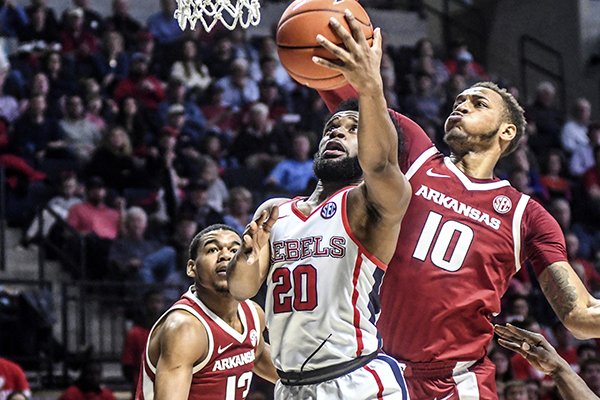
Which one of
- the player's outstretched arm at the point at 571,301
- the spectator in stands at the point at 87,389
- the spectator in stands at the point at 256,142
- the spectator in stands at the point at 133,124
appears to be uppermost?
the player's outstretched arm at the point at 571,301

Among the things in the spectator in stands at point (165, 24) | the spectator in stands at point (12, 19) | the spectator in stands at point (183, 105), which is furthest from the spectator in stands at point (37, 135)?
the spectator in stands at point (165, 24)

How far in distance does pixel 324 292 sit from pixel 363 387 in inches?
16.3

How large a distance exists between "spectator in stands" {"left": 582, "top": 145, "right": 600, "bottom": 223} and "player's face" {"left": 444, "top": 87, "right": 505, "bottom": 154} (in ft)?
26.3

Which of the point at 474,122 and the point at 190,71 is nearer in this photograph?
the point at 474,122

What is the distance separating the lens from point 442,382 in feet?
18.3

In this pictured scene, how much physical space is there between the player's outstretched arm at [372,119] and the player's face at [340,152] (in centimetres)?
31

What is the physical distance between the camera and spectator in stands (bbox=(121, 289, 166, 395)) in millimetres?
9883

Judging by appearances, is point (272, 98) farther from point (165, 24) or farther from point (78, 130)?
point (78, 130)

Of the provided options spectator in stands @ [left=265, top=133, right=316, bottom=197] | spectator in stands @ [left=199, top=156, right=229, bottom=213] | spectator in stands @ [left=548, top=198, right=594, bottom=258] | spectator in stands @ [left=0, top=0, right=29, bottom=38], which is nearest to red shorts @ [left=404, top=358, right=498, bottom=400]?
spectator in stands @ [left=199, top=156, right=229, bottom=213]

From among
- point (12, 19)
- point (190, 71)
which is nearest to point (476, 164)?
point (190, 71)

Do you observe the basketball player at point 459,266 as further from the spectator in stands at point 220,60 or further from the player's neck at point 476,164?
the spectator in stands at point 220,60

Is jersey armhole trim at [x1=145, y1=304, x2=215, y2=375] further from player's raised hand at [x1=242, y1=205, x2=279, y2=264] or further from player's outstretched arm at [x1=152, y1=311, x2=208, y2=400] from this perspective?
player's raised hand at [x1=242, y1=205, x2=279, y2=264]

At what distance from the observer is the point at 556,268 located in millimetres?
5594

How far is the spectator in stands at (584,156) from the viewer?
14.4m
